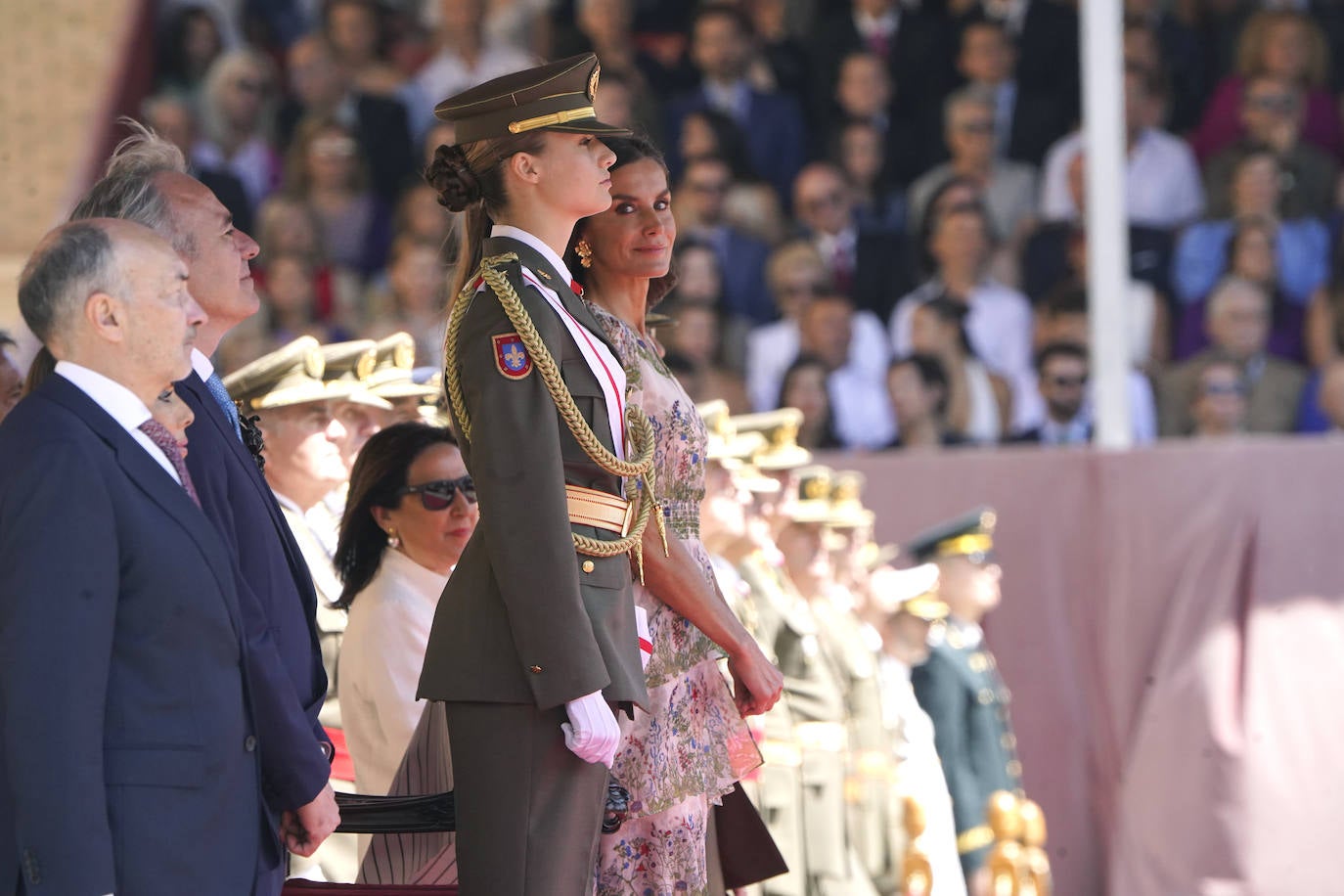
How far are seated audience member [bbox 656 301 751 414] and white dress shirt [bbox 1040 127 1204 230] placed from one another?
4.15 ft

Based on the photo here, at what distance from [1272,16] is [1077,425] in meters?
1.88

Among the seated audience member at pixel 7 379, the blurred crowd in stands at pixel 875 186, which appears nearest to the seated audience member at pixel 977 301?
the blurred crowd in stands at pixel 875 186

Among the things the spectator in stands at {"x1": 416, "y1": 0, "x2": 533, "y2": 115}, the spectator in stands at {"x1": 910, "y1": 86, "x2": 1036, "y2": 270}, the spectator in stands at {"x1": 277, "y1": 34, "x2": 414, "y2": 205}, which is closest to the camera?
the spectator in stands at {"x1": 910, "y1": 86, "x2": 1036, "y2": 270}

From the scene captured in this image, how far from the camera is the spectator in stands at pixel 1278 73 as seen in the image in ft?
22.6

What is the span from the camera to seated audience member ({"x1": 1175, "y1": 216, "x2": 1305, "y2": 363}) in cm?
632

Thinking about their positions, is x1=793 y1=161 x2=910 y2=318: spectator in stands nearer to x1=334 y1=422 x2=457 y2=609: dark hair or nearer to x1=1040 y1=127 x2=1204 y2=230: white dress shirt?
x1=1040 y1=127 x2=1204 y2=230: white dress shirt

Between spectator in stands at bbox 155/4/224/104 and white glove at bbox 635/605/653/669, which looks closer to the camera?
white glove at bbox 635/605/653/669

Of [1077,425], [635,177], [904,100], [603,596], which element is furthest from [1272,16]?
[603,596]

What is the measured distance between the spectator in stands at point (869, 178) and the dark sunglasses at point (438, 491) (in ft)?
13.4

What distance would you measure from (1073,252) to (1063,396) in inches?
29.3

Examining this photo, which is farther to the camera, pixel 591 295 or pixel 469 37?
pixel 469 37

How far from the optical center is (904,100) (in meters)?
7.42

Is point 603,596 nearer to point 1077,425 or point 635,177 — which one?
point 635,177

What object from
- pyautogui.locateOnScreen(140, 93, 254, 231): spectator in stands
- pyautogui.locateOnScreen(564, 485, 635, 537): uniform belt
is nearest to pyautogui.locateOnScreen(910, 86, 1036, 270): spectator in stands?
pyautogui.locateOnScreen(140, 93, 254, 231): spectator in stands
